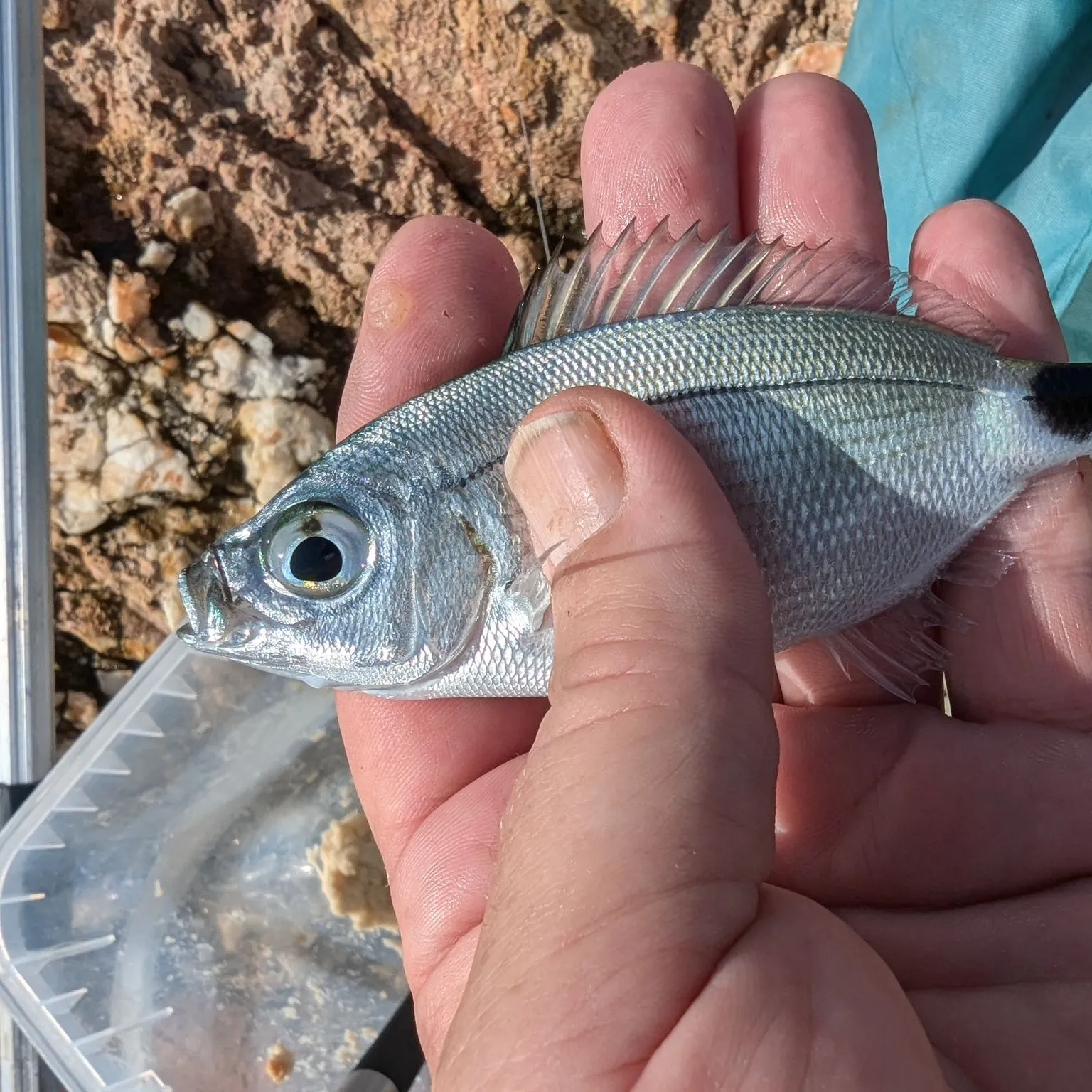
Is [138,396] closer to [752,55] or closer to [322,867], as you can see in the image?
[322,867]

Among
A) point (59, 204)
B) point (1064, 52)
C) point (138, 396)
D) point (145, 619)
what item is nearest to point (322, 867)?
point (145, 619)

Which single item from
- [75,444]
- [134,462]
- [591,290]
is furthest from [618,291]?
[75,444]

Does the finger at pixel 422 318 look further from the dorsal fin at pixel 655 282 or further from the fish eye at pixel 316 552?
the fish eye at pixel 316 552

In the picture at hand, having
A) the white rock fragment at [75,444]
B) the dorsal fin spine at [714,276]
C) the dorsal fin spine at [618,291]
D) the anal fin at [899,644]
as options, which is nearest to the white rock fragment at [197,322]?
the white rock fragment at [75,444]

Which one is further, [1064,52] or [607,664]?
[1064,52]

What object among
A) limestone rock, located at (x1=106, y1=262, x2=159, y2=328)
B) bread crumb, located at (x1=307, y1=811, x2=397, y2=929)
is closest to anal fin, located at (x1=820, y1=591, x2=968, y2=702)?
bread crumb, located at (x1=307, y1=811, x2=397, y2=929)

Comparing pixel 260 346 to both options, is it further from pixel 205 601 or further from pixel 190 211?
pixel 205 601
